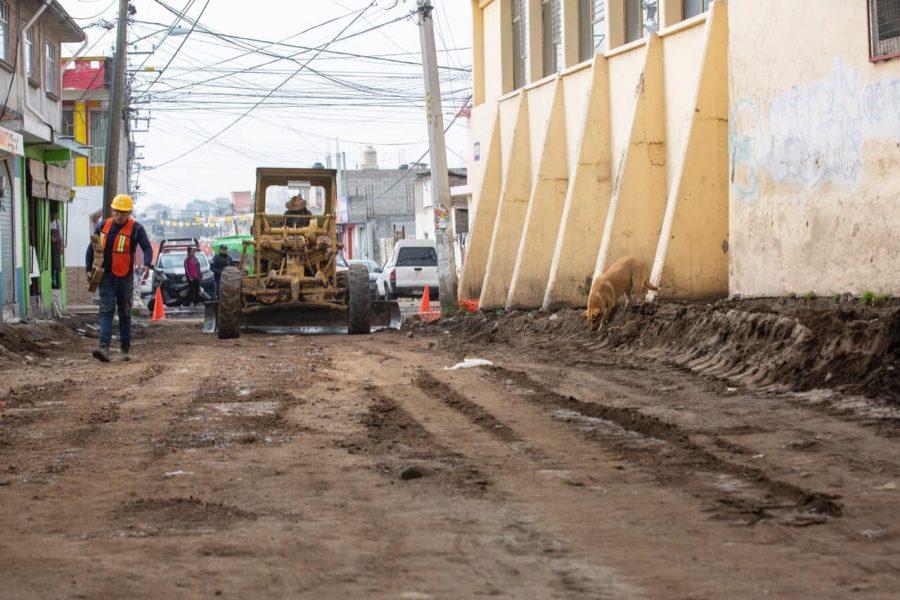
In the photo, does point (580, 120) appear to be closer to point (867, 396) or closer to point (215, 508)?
point (867, 396)

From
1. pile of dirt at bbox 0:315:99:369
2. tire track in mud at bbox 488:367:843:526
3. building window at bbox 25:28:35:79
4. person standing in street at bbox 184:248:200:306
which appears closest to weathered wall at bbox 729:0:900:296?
tire track in mud at bbox 488:367:843:526

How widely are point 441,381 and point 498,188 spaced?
1654 cm

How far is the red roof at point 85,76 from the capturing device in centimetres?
5116

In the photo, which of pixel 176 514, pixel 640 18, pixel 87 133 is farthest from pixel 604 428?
pixel 87 133

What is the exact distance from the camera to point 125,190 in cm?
5184

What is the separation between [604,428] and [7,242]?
1714 cm

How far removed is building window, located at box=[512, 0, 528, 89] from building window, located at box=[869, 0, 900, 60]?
14888 mm

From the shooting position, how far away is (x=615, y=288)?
54.2ft

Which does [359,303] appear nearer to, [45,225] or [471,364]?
[471,364]

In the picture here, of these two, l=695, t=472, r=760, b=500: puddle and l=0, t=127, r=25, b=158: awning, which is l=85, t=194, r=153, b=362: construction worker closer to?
l=0, t=127, r=25, b=158: awning

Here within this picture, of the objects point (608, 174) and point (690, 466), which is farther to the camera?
point (608, 174)

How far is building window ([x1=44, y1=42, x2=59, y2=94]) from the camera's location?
2792 cm

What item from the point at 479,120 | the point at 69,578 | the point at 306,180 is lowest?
the point at 69,578

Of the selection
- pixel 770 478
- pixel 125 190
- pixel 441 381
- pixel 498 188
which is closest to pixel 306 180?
pixel 498 188
